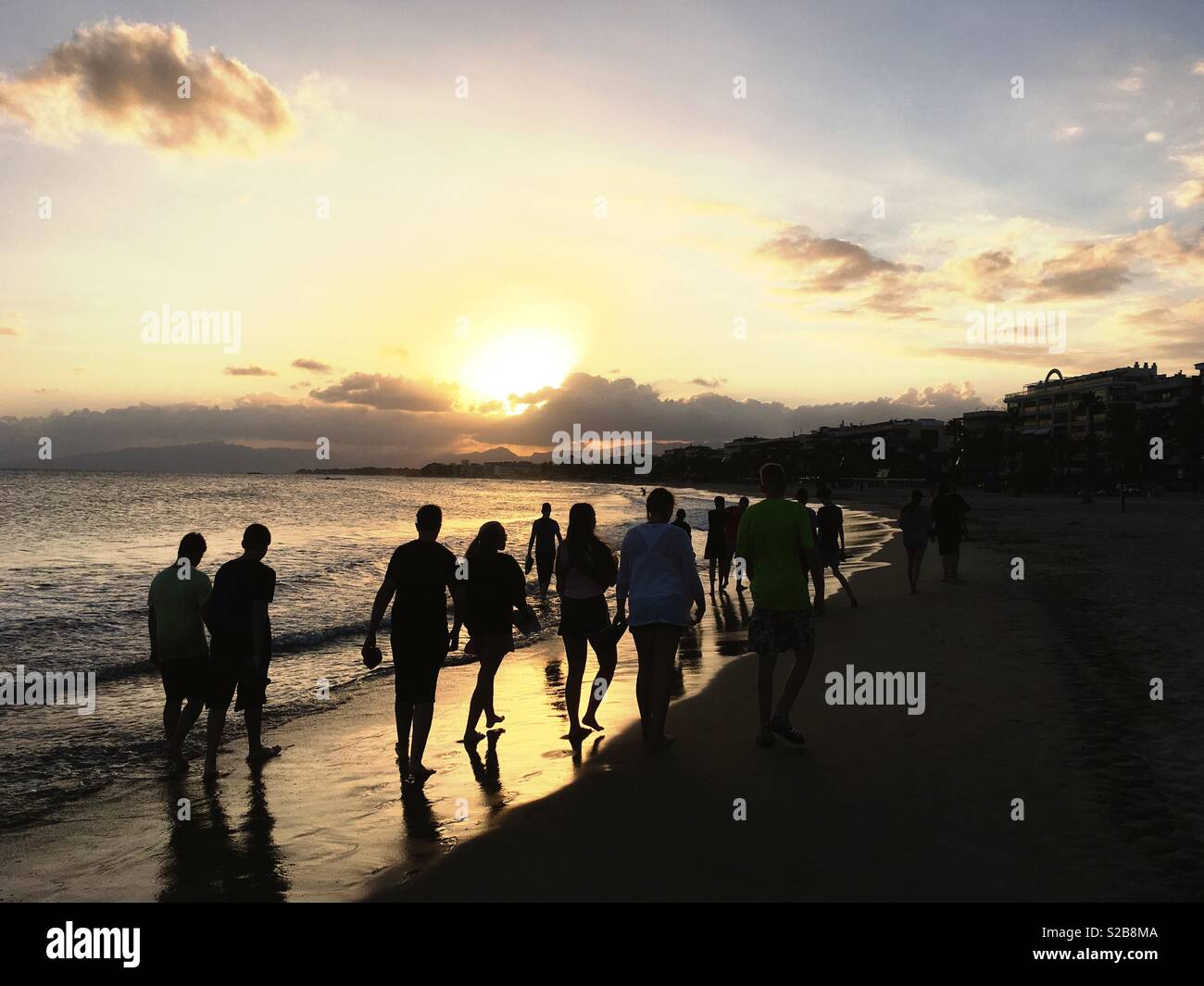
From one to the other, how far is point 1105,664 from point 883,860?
6801 mm

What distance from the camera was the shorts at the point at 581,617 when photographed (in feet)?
24.6

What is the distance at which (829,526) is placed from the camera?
15109 mm

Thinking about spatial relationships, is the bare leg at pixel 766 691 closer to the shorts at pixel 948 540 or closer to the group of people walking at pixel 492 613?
the group of people walking at pixel 492 613

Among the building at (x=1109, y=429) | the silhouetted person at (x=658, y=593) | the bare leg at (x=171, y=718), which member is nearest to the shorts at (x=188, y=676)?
the bare leg at (x=171, y=718)

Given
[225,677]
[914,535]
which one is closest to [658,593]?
[225,677]

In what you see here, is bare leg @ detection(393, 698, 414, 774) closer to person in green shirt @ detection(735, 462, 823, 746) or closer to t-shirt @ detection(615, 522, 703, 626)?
t-shirt @ detection(615, 522, 703, 626)

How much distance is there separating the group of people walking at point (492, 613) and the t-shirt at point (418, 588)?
11mm

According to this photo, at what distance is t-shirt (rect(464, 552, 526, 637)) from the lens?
291 inches

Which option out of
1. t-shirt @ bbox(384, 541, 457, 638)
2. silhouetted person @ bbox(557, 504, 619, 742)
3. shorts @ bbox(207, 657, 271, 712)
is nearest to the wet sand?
silhouetted person @ bbox(557, 504, 619, 742)

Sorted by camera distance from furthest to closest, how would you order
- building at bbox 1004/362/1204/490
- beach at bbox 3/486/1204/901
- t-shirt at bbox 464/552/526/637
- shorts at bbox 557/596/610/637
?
1. building at bbox 1004/362/1204/490
2. shorts at bbox 557/596/610/637
3. t-shirt at bbox 464/552/526/637
4. beach at bbox 3/486/1204/901

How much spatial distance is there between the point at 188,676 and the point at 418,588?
97.0 inches

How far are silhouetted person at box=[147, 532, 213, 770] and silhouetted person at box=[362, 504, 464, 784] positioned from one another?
1715 mm

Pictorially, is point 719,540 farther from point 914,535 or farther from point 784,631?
point 784,631
